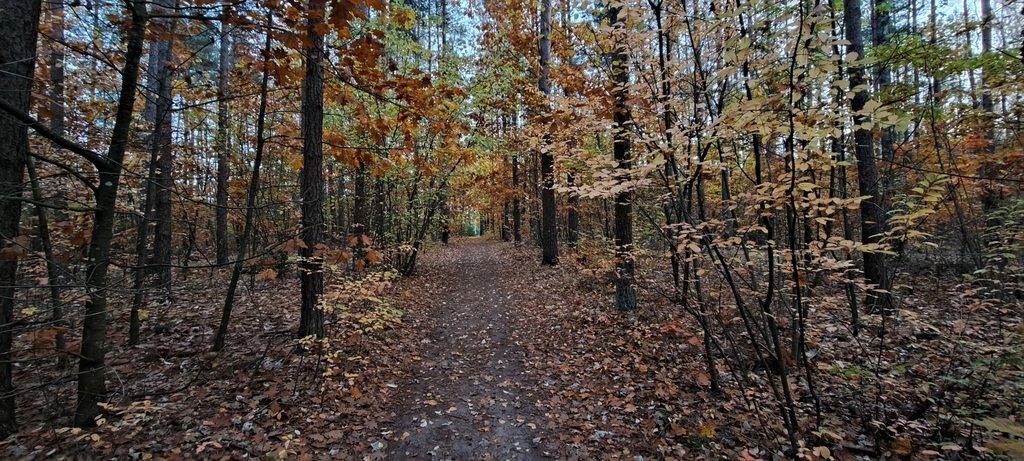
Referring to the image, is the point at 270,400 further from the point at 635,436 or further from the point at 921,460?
the point at 921,460

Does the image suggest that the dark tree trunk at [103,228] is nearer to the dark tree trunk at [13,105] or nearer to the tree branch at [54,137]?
the tree branch at [54,137]

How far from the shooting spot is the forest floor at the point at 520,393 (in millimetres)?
3920

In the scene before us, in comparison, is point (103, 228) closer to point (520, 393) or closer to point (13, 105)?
point (13, 105)

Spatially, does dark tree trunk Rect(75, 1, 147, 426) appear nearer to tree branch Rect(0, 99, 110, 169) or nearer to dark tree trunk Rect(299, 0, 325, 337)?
tree branch Rect(0, 99, 110, 169)

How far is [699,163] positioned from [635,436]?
10.1 feet

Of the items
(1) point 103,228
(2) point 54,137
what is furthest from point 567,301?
(2) point 54,137

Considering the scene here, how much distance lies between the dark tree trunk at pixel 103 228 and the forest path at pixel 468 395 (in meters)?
2.99

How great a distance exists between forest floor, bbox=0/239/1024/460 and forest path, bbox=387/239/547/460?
0.03m

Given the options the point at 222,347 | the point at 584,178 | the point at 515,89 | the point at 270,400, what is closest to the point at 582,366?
the point at 584,178

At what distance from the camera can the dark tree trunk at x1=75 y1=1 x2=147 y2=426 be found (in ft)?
11.2

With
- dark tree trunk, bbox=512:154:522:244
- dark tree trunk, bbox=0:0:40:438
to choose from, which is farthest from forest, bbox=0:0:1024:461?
dark tree trunk, bbox=512:154:522:244

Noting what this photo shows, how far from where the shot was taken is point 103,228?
357 centimetres

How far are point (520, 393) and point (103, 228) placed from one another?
16.1 feet

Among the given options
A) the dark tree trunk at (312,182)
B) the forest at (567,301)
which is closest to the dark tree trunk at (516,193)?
the forest at (567,301)
